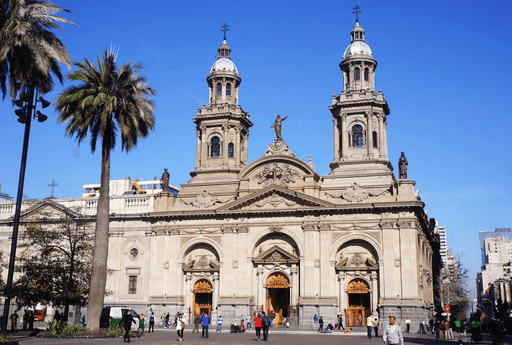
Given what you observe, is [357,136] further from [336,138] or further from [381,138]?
[381,138]

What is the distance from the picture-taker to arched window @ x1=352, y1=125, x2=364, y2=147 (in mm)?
59438

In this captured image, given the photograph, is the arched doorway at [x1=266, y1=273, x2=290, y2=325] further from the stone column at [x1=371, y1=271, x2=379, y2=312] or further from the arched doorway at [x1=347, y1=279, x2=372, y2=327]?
the stone column at [x1=371, y1=271, x2=379, y2=312]

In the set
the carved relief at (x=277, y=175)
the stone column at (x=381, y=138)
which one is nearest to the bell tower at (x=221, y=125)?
the carved relief at (x=277, y=175)

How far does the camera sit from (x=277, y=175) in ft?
188

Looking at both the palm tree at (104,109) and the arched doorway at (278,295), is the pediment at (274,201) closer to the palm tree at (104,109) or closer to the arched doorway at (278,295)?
the arched doorway at (278,295)

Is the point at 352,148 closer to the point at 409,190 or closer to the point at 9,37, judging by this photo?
the point at 409,190

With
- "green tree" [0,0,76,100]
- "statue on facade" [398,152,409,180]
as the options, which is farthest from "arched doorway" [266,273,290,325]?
"green tree" [0,0,76,100]

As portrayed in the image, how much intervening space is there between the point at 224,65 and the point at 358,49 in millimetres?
15266

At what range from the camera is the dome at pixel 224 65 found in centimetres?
6488

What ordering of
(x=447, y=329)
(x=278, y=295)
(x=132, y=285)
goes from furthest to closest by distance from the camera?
(x=132, y=285), (x=278, y=295), (x=447, y=329)

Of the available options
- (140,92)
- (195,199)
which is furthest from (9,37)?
(195,199)

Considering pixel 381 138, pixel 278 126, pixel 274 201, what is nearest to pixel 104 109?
pixel 274 201

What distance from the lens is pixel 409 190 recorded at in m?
52.6

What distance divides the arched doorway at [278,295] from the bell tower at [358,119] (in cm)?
1126
